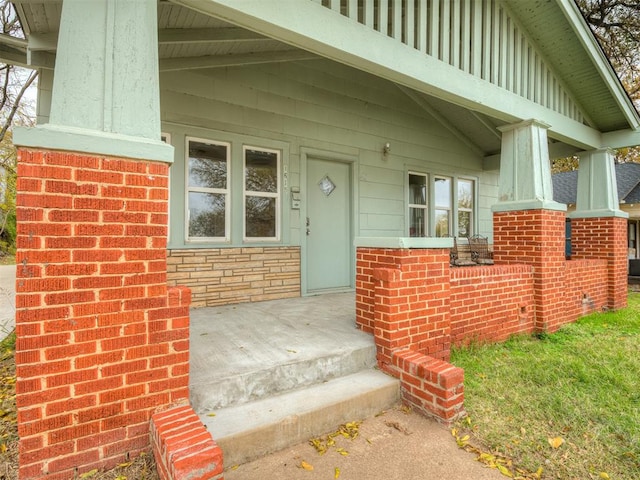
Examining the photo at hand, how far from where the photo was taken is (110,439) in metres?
1.86

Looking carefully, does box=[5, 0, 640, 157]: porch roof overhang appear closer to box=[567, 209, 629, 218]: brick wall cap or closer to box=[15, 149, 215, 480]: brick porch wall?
box=[567, 209, 629, 218]: brick wall cap

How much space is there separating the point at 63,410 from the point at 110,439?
0.29m

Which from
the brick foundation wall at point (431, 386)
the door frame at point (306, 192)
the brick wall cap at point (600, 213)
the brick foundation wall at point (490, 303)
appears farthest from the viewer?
the brick wall cap at point (600, 213)

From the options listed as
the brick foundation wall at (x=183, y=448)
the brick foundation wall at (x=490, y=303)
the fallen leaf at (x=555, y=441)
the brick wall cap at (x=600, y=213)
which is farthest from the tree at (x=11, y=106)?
the brick wall cap at (x=600, y=213)

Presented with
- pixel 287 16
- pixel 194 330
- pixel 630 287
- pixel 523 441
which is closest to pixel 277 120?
pixel 287 16

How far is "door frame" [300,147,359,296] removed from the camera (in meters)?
5.18

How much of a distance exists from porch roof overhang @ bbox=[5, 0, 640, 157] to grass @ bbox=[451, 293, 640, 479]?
273 cm

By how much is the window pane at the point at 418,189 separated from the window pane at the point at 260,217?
288 cm

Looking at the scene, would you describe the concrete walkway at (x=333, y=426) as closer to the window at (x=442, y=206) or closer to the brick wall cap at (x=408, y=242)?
the brick wall cap at (x=408, y=242)

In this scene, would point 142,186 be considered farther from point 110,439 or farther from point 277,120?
point 277,120

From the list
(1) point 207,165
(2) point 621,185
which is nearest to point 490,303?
(1) point 207,165

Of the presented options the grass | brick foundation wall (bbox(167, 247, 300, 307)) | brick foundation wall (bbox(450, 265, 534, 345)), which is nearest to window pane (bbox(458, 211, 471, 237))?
brick foundation wall (bbox(450, 265, 534, 345))

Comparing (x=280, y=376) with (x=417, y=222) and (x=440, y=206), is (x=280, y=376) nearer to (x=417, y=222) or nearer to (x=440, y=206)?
(x=417, y=222)

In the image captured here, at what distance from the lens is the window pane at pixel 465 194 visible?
7387mm
